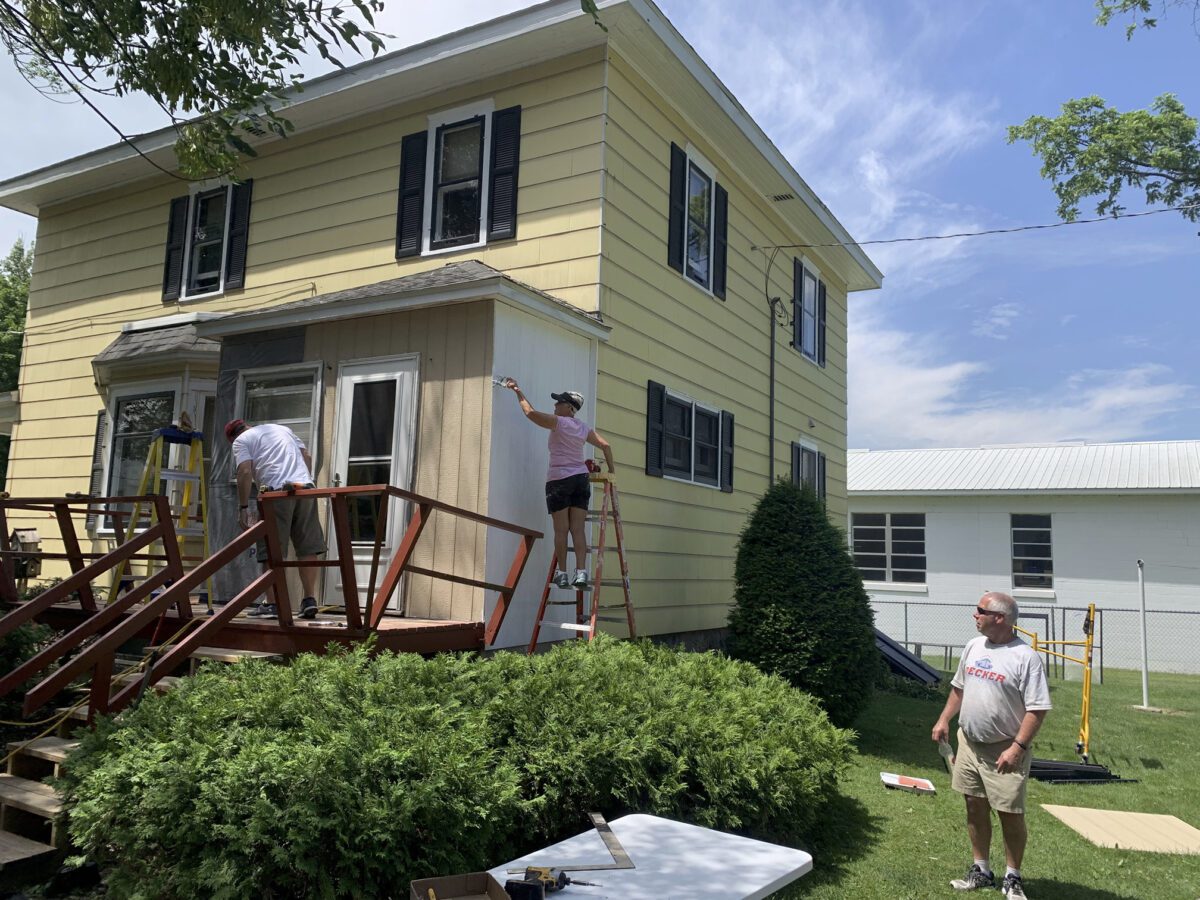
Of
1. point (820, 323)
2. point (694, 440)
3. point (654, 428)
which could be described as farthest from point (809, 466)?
point (654, 428)

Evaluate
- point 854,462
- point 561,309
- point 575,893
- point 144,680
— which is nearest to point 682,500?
point 561,309

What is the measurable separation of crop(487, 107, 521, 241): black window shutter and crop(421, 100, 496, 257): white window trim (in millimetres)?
65

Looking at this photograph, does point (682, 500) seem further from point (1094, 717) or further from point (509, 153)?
point (1094, 717)

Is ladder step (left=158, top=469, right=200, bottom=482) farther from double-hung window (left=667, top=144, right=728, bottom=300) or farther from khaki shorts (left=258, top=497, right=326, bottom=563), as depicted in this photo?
double-hung window (left=667, top=144, right=728, bottom=300)

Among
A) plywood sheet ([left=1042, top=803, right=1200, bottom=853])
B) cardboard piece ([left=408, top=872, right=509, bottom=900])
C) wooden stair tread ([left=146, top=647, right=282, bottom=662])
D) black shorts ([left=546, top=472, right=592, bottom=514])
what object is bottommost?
plywood sheet ([left=1042, top=803, right=1200, bottom=853])

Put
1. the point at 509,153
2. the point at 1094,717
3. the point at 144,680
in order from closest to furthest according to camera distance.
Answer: the point at 144,680, the point at 509,153, the point at 1094,717

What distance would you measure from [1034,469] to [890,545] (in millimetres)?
3905

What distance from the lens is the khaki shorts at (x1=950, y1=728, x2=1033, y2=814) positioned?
4980 mm

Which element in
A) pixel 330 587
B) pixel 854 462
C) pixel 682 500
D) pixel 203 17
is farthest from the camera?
pixel 854 462

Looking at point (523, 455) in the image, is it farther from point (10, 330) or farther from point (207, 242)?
point (10, 330)

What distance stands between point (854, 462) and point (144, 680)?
22489 mm

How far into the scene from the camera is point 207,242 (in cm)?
1194

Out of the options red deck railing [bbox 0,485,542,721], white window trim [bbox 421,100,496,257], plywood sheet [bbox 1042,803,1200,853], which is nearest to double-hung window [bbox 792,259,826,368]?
white window trim [bbox 421,100,496,257]

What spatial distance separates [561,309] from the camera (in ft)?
26.8
